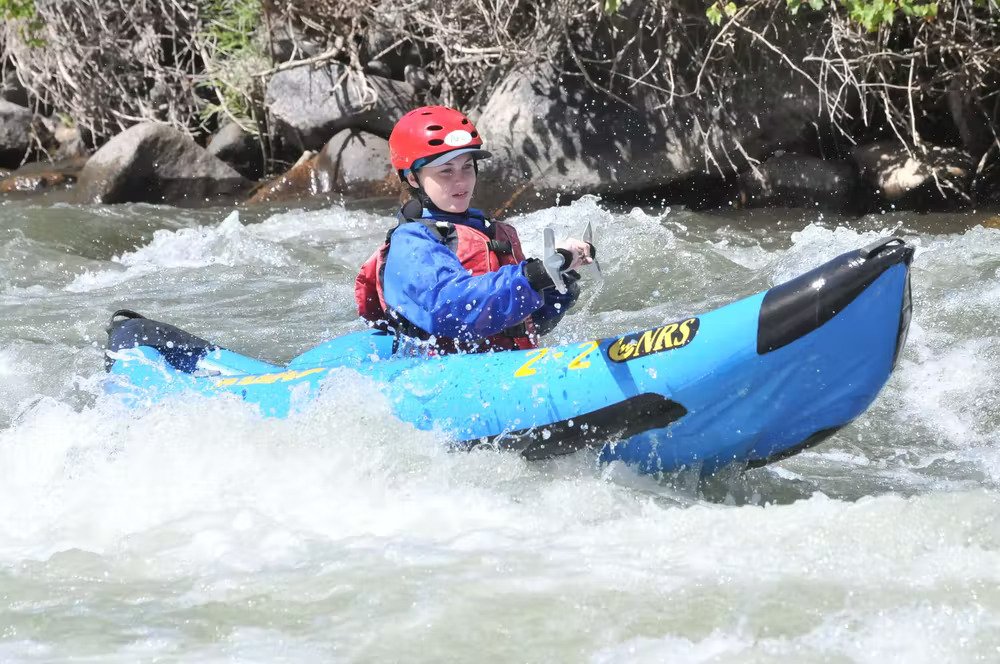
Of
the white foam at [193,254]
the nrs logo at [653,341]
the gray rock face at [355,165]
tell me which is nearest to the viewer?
the nrs logo at [653,341]

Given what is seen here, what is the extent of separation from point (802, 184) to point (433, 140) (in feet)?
16.4

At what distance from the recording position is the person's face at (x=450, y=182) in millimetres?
4047

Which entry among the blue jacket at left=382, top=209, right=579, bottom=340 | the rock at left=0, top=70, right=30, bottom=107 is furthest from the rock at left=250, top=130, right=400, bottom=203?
the blue jacket at left=382, top=209, right=579, bottom=340

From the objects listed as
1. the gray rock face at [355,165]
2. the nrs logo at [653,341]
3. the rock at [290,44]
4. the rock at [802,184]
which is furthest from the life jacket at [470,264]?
the rock at [290,44]

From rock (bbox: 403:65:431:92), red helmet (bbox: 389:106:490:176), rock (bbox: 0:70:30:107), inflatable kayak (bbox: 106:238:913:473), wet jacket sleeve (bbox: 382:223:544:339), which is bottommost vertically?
inflatable kayak (bbox: 106:238:913:473)

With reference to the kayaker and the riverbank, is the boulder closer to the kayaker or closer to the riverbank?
the riverbank

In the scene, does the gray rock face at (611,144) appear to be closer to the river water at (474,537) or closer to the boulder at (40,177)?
the river water at (474,537)

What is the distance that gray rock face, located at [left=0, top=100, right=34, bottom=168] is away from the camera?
11.6 metres

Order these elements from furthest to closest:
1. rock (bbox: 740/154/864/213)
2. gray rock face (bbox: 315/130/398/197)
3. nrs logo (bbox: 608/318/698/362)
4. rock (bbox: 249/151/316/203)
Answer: rock (bbox: 249/151/316/203), gray rock face (bbox: 315/130/398/197), rock (bbox: 740/154/864/213), nrs logo (bbox: 608/318/698/362)

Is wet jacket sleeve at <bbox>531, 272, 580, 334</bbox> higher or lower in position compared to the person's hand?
lower

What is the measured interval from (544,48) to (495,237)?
5000 mm

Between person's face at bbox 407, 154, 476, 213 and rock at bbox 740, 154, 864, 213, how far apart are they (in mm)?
4757

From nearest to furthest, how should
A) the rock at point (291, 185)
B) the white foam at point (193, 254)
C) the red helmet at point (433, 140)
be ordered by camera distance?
the red helmet at point (433, 140), the white foam at point (193, 254), the rock at point (291, 185)

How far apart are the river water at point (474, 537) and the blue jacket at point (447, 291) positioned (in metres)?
0.31
